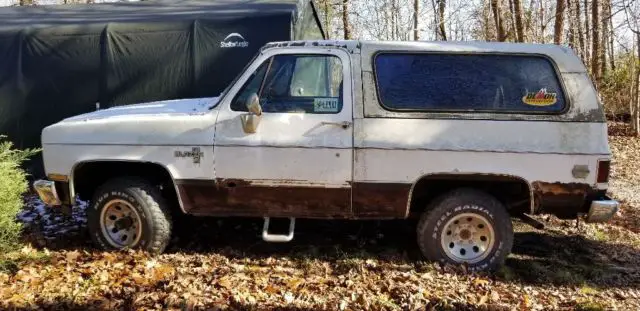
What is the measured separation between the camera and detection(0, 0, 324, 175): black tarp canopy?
8.45 meters

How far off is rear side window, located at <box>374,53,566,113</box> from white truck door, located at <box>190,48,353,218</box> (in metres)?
0.42

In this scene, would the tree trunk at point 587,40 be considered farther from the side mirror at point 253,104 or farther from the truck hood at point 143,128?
the truck hood at point 143,128

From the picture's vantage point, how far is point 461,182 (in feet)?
15.0

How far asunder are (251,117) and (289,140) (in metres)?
0.37

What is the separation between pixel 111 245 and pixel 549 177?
388 centimetres

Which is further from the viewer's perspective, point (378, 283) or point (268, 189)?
point (268, 189)

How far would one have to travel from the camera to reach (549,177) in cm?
434

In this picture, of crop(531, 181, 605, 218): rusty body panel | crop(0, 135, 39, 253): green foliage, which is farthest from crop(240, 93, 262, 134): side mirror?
crop(531, 181, 605, 218): rusty body panel

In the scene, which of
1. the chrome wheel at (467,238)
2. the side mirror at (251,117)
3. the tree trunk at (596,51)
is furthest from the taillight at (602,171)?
the tree trunk at (596,51)

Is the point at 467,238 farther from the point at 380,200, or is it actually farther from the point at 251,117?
the point at 251,117

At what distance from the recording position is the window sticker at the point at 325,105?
447 centimetres

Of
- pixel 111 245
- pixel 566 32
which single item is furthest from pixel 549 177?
pixel 566 32

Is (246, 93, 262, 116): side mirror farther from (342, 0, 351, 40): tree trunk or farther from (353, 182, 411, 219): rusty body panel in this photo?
(342, 0, 351, 40): tree trunk

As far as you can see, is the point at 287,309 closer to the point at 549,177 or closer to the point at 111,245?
the point at 111,245
